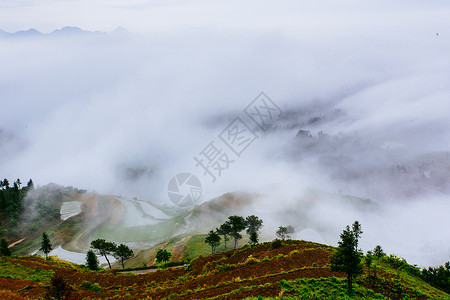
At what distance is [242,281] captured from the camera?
1083 inches

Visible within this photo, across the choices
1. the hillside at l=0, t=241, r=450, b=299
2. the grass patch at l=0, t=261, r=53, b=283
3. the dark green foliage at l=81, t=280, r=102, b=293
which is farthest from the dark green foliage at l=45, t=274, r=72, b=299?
the grass patch at l=0, t=261, r=53, b=283

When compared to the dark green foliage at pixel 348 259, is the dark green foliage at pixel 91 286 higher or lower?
lower

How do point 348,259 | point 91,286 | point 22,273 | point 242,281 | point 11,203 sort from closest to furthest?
point 348,259, point 242,281, point 91,286, point 22,273, point 11,203

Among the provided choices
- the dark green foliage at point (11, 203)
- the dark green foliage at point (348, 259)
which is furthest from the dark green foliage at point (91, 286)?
the dark green foliage at point (11, 203)

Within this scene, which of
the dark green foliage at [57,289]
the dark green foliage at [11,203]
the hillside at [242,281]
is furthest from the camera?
the dark green foliage at [11,203]

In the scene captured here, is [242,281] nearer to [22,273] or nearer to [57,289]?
[57,289]

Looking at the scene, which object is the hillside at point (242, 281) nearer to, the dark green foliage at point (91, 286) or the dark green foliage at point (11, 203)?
the dark green foliage at point (91, 286)

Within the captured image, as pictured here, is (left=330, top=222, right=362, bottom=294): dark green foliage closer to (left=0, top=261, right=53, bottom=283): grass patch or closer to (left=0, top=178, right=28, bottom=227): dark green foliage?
(left=0, top=261, right=53, bottom=283): grass patch

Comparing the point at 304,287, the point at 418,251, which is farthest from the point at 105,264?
the point at 418,251

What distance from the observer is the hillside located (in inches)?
976

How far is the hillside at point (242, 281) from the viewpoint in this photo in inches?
976

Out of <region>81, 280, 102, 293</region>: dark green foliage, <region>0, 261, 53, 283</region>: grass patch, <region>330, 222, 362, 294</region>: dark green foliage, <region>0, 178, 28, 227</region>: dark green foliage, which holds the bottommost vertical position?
<region>81, 280, 102, 293</region>: dark green foliage

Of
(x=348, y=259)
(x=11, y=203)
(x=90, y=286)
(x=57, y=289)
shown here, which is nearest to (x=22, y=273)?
(x=90, y=286)

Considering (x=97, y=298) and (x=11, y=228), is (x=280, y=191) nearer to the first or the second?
(x=11, y=228)
